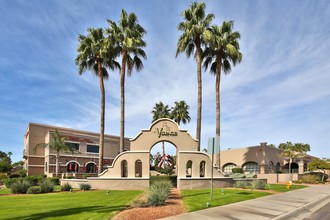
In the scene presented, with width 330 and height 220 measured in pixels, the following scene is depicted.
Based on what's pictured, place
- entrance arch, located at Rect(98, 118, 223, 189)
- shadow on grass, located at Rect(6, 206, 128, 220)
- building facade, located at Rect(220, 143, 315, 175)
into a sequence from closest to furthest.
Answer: shadow on grass, located at Rect(6, 206, 128, 220), entrance arch, located at Rect(98, 118, 223, 189), building facade, located at Rect(220, 143, 315, 175)

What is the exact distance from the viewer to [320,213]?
42.4 ft

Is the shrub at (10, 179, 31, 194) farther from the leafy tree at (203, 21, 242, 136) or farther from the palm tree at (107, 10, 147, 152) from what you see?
the leafy tree at (203, 21, 242, 136)

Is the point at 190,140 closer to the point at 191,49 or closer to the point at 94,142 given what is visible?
the point at 191,49

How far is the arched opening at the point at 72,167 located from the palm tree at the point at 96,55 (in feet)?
88.3

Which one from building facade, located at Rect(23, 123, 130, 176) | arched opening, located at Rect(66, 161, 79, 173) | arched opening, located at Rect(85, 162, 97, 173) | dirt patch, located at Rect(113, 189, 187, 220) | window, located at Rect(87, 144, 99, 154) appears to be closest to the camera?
dirt patch, located at Rect(113, 189, 187, 220)

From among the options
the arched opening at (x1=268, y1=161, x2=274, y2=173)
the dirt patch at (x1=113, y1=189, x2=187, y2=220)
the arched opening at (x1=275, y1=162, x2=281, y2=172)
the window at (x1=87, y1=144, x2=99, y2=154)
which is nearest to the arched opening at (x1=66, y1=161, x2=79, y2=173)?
the window at (x1=87, y1=144, x2=99, y2=154)

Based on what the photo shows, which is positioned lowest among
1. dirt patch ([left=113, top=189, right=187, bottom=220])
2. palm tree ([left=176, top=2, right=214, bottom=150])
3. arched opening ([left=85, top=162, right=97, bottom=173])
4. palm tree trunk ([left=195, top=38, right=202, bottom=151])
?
arched opening ([left=85, top=162, right=97, bottom=173])

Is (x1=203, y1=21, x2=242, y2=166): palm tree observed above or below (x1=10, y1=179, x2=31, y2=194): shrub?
above

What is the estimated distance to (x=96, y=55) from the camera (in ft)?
101

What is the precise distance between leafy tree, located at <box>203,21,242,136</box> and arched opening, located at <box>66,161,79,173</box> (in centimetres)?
3394

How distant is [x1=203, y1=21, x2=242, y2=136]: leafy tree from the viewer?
29.7 m

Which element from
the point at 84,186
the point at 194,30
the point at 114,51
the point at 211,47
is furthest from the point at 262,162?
the point at 84,186

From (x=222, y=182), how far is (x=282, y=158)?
1457 inches

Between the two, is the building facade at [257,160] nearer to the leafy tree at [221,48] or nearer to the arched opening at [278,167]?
the arched opening at [278,167]
